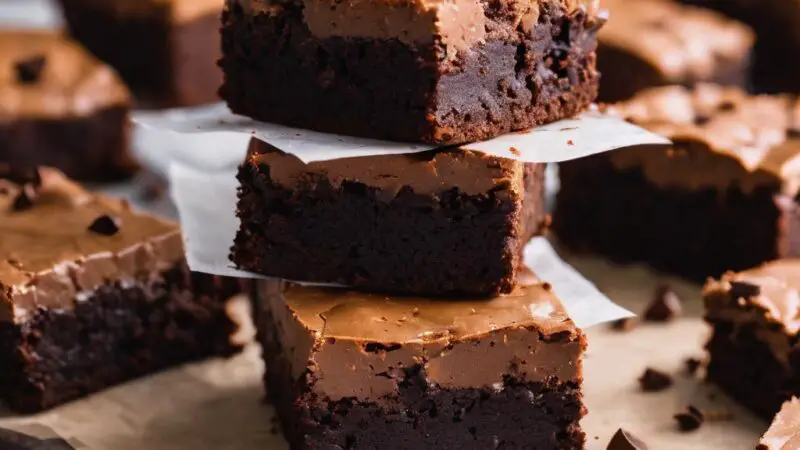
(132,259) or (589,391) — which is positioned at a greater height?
(132,259)

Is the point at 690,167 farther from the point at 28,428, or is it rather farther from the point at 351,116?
the point at 28,428

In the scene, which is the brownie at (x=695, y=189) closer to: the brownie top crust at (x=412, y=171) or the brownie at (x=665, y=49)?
the brownie at (x=665, y=49)

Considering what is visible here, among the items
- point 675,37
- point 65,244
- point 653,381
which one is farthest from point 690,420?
point 675,37

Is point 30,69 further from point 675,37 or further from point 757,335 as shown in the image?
point 757,335

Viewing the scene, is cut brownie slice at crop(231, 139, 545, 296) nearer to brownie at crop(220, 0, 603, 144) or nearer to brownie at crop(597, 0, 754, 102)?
brownie at crop(220, 0, 603, 144)

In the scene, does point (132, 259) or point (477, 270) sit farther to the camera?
point (132, 259)

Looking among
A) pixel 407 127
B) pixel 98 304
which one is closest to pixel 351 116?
pixel 407 127
